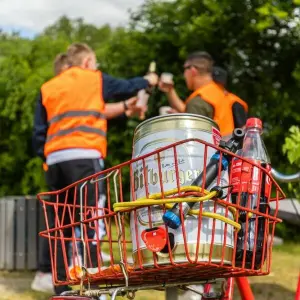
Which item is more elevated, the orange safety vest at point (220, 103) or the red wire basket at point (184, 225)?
the orange safety vest at point (220, 103)

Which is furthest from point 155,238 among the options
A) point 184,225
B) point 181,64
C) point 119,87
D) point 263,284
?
point 181,64

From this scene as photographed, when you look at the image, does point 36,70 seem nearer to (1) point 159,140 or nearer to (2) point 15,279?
(2) point 15,279

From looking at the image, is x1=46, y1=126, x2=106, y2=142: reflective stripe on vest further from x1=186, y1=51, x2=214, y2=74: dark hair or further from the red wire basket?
the red wire basket

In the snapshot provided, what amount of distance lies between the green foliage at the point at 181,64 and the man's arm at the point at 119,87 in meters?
2.54

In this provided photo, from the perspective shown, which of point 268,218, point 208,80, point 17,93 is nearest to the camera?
point 268,218

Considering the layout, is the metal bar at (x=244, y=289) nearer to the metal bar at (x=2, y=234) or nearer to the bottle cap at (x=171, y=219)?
the bottle cap at (x=171, y=219)

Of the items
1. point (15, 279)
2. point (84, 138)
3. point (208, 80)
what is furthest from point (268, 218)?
point (15, 279)

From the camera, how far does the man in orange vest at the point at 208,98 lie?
179 inches

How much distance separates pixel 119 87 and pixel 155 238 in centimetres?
307

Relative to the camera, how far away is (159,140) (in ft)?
6.74

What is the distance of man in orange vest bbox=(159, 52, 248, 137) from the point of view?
4.55 metres

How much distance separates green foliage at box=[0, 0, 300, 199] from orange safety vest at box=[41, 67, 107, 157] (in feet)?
9.19

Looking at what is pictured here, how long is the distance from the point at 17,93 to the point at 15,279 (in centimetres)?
256

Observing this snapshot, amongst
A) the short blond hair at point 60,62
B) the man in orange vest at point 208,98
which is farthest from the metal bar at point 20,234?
the man in orange vest at point 208,98
